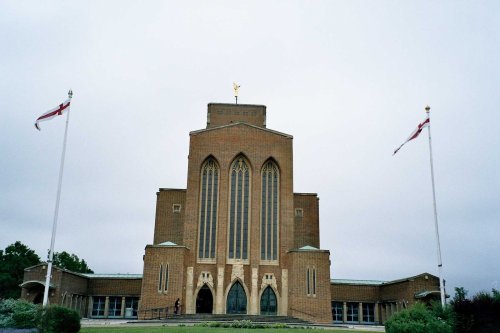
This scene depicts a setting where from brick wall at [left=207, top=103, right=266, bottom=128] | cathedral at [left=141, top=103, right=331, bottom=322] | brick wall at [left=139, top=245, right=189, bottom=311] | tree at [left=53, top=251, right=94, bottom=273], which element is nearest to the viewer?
brick wall at [left=139, top=245, right=189, bottom=311]

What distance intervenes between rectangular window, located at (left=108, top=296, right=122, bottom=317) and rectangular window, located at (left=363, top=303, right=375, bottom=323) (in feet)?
63.9

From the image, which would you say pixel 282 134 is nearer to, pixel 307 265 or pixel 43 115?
pixel 307 265

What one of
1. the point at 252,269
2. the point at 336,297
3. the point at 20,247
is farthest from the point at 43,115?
the point at 20,247

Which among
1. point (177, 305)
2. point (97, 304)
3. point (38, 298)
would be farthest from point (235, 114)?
point (38, 298)

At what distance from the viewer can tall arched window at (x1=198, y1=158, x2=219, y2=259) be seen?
39188 millimetres

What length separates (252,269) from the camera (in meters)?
38.5

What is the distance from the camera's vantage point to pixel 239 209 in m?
40.0

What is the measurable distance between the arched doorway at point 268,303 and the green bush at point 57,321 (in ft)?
65.1

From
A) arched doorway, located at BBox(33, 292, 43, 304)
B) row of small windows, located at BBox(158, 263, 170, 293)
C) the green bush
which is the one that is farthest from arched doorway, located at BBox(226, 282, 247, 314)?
the green bush

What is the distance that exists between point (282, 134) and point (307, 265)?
10813mm

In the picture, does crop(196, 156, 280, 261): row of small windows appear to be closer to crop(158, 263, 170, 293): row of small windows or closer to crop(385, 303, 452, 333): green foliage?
crop(158, 263, 170, 293): row of small windows

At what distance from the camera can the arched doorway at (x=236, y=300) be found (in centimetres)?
3794

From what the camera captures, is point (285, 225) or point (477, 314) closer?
point (477, 314)

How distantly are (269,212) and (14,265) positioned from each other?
3595 centimetres
